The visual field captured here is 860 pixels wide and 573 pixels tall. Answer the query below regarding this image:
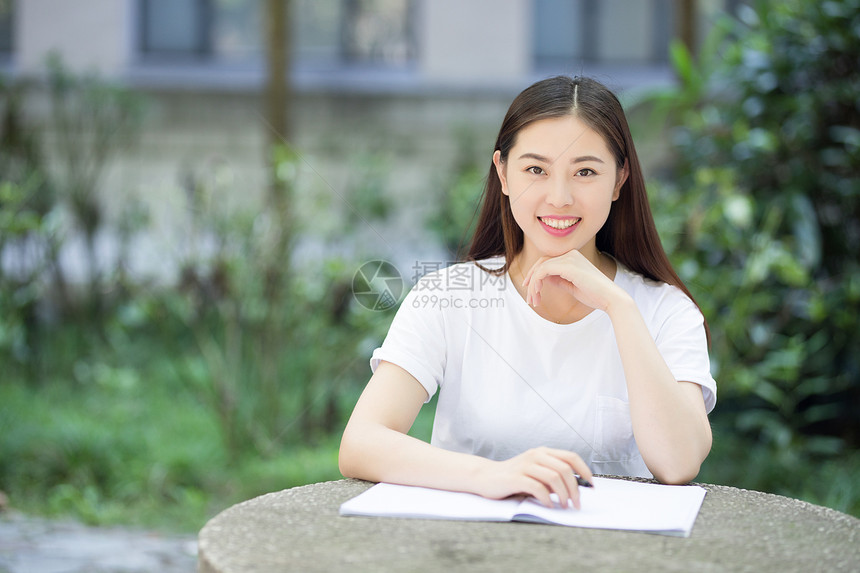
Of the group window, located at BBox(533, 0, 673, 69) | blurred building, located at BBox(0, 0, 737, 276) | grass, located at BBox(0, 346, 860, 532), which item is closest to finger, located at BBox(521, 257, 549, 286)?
grass, located at BBox(0, 346, 860, 532)

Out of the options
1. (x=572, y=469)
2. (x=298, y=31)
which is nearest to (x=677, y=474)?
(x=572, y=469)

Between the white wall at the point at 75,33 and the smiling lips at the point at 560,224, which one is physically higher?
the white wall at the point at 75,33

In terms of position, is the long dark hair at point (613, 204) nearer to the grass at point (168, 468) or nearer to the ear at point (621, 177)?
the ear at point (621, 177)

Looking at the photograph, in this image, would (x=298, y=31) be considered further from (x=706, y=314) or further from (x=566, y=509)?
(x=566, y=509)

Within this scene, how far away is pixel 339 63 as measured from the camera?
668 centimetres

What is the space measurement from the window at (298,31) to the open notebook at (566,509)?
5.71 metres

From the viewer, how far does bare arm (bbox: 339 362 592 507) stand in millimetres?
1128

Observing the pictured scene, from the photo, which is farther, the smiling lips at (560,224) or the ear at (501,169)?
the ear at (501,169)

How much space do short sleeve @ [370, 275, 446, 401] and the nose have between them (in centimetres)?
29

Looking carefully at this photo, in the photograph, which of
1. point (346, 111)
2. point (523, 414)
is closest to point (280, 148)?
point (523, 414)

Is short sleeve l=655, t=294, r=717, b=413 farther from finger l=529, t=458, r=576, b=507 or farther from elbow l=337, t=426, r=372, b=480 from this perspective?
elbow l=337, t=426, r=372, b=480

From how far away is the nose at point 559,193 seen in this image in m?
1.39

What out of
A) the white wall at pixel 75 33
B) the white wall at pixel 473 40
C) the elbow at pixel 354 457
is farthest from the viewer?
the white wall at pixel 473 40

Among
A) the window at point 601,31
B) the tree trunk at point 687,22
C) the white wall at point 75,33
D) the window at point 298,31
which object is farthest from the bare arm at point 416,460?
the window at point 601,31
